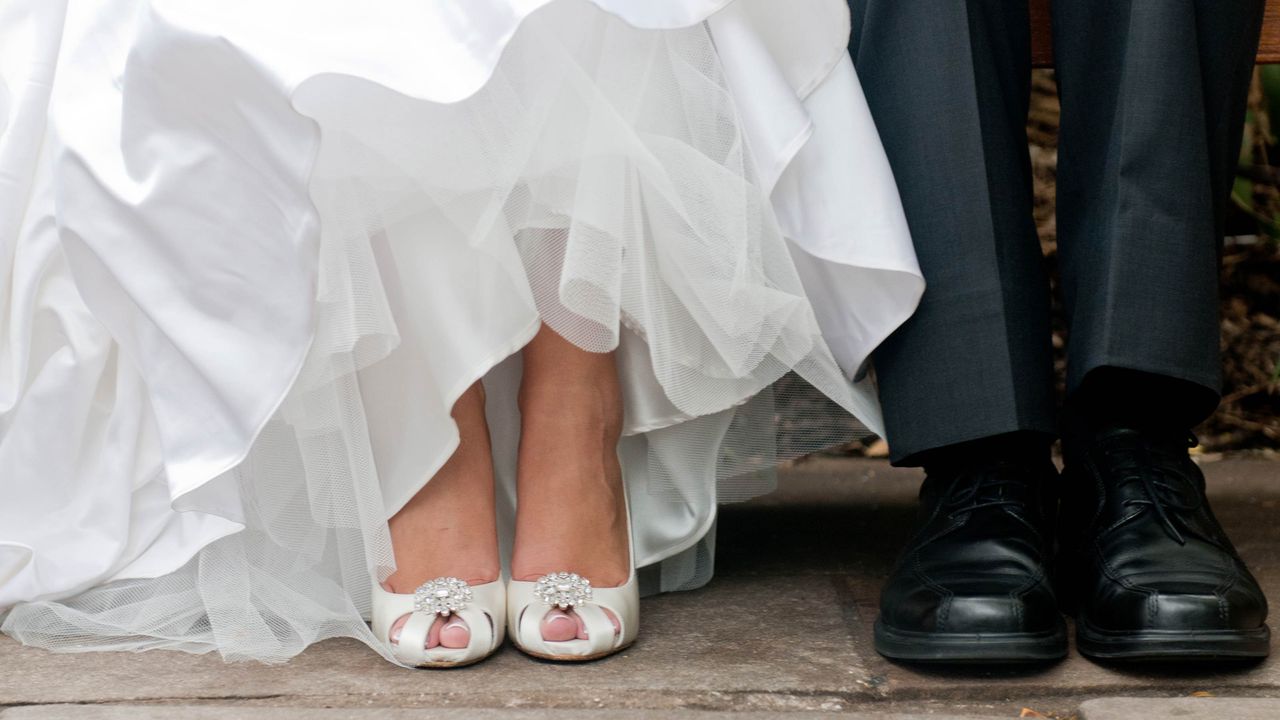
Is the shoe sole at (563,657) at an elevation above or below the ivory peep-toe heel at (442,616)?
below

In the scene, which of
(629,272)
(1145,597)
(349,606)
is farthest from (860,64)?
(349,606)

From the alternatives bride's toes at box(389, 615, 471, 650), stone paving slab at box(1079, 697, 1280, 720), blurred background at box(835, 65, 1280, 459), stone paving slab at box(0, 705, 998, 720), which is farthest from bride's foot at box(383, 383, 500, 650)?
blurred background at box(835, 65, 1280, 459)

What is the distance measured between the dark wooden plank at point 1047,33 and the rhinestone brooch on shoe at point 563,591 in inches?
29.5

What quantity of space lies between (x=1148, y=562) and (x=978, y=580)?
0.13 m

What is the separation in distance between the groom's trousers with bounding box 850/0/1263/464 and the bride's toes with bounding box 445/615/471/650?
41cm

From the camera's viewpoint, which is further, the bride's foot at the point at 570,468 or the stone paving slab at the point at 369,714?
the bride's foot at the point at 570,468

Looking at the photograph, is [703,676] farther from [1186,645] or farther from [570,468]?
[1186,645]

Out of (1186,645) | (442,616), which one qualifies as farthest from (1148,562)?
(442,616)

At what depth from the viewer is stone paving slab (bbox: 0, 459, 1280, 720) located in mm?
882

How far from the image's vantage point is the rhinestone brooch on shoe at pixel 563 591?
98cm

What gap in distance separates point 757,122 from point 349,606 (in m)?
0.55

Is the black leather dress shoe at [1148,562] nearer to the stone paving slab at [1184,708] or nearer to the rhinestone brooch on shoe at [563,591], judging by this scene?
the stone paving slab at [1184,708]
